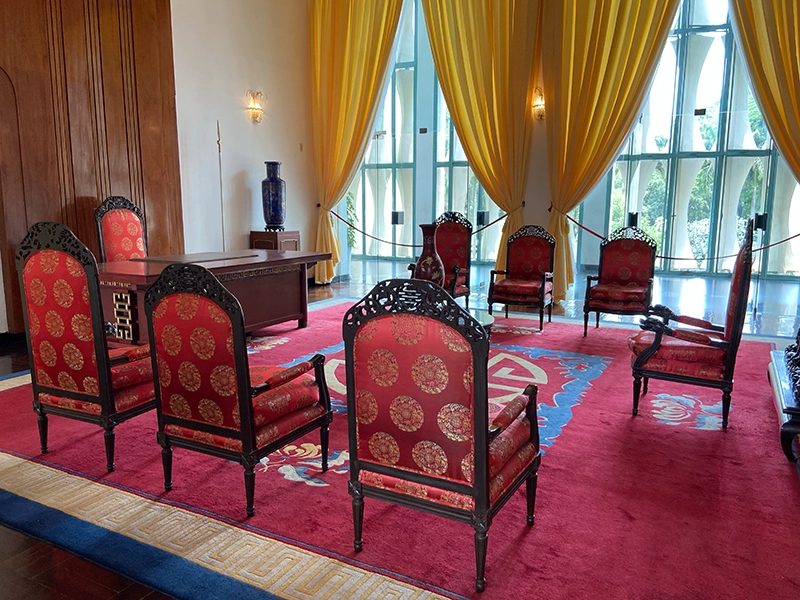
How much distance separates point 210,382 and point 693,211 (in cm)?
748

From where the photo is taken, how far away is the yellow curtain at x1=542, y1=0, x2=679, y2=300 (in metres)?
6.95

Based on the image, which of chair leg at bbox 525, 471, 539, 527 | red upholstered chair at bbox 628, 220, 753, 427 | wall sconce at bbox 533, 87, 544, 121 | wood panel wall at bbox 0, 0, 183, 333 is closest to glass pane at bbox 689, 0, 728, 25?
wall sconce at bbox 533, 87, 544, 121

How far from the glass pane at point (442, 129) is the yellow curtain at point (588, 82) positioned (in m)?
1.90

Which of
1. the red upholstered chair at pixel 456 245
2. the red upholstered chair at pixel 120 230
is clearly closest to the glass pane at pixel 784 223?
the red upholstered chair at pixel 456 245

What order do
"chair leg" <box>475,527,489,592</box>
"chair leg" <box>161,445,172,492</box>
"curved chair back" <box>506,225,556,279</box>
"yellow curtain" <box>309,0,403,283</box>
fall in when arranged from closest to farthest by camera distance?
"chair leg" <box>475,527,489,592</box> → "chair leg" <box>161,445,172,492</box> → "curved chair back" <box>506,225,556,279</box> → "yellow curtain" <box>309,0,403,283</box>

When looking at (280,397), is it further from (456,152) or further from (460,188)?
(456,152)

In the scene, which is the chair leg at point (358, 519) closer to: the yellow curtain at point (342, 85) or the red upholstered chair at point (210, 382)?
the red upholstered chair at point (210, 382)

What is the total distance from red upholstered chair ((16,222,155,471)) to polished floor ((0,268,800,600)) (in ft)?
2.09

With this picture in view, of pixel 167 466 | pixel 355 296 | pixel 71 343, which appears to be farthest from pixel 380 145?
pixel 167 466

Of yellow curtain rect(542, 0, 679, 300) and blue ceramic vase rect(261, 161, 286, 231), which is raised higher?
yellow curtain rect(542, 0, 679, 300)

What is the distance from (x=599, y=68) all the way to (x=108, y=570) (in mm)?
7096

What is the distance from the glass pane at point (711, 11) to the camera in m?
7.51

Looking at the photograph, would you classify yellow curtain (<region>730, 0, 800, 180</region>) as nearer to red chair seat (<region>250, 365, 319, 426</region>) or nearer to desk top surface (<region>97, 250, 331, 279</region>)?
desk top surface (<region>97, 250, 331, 279</region>)

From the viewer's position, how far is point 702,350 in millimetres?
3553
